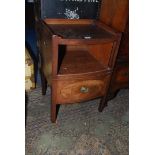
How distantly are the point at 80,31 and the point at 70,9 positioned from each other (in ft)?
0.56

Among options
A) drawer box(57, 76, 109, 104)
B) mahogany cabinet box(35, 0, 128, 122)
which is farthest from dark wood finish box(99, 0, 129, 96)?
drawer box(57, 76, 109, 104)

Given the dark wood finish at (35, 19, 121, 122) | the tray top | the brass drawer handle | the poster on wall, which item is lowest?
the brass drawer handle

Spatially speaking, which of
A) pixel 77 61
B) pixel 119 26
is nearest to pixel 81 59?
pixel 77 61

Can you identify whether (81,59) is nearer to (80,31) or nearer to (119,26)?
(80,31)

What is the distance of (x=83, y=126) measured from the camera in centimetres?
139

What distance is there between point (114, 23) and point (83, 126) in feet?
2.08

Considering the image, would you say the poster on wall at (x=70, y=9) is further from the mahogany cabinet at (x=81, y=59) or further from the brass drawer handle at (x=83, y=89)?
the brass drawer handle at (x=83, y=89)

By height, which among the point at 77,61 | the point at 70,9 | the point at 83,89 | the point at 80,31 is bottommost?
the point at 83,89

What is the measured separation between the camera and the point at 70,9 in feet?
4.50

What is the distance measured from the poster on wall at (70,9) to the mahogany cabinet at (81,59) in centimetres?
3

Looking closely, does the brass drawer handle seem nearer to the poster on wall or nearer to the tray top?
the tray top

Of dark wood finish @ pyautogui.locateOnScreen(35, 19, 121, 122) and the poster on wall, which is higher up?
the poster on wall

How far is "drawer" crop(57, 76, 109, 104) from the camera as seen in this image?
124 centimetres
